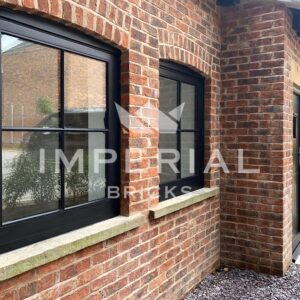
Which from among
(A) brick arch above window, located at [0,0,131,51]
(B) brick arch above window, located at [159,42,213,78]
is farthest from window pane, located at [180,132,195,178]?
(A) brick arch above window, located at [0,0,131,51]

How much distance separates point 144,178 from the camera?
2.79 meters

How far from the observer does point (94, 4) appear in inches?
87.9

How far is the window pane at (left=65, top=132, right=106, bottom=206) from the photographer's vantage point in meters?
2.35

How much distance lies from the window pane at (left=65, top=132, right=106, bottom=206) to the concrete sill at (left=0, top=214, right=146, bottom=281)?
0.24 m

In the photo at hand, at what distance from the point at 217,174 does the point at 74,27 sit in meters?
2.63

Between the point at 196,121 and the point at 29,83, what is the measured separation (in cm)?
231

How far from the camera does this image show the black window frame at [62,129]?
1.85 m

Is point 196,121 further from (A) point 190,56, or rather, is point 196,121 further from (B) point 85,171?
(B) point 85,171

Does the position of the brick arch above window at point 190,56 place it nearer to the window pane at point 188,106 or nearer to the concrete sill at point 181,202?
the window pane at point 188,106

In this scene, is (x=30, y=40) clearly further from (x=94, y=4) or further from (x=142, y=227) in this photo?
(x=142, y=227)

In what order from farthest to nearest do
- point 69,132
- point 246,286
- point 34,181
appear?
point 246,286 → point 69,132 → point 34,181

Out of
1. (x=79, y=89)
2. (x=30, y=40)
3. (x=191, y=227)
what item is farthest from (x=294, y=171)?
(x=30, y=40)

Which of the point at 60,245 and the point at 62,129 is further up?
the point at 62,129

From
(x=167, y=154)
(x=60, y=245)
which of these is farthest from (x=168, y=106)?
(x=60, y=245)
